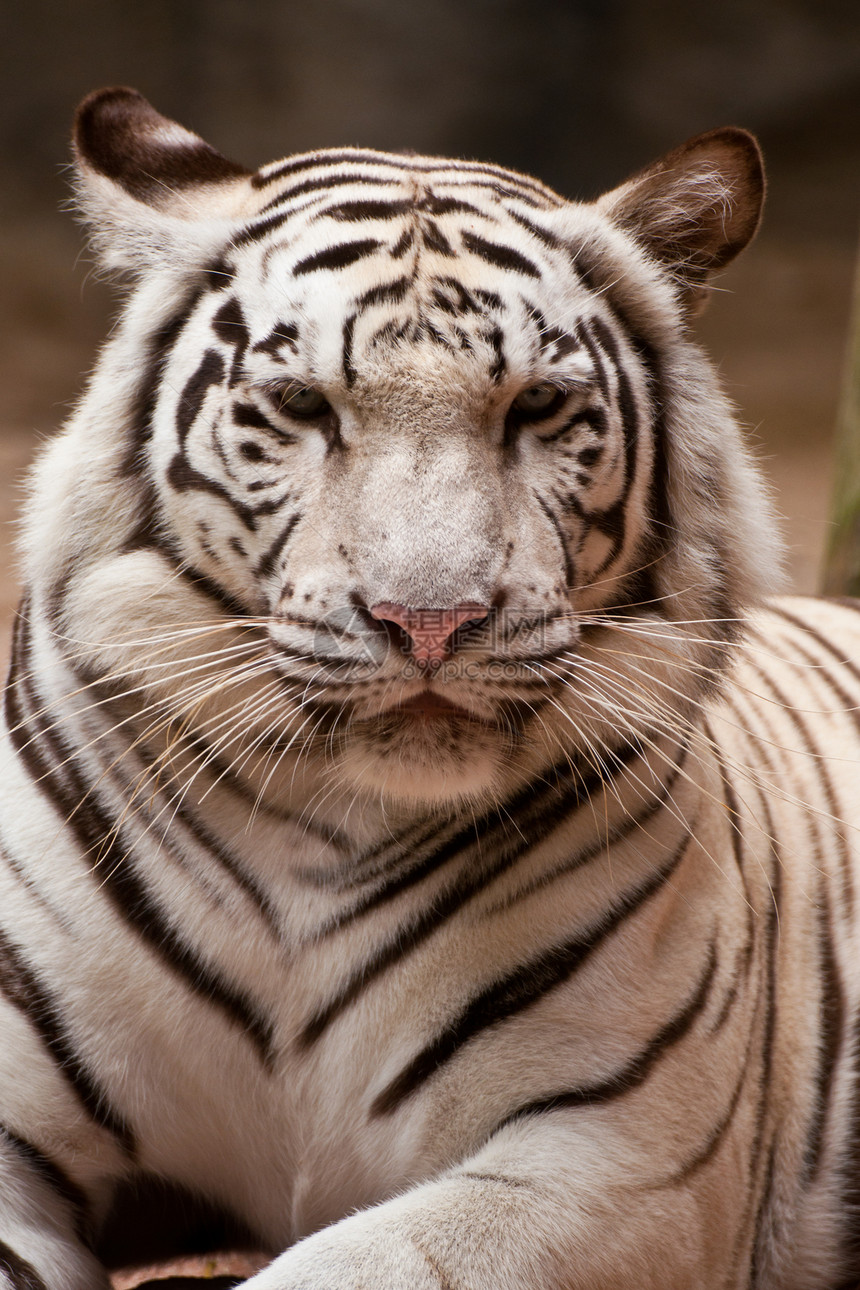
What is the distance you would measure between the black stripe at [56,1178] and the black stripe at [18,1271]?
11 centimetres

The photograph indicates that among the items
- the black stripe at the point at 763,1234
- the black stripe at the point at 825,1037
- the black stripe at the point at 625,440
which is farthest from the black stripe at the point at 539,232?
the black stripe at the point at 763,1234

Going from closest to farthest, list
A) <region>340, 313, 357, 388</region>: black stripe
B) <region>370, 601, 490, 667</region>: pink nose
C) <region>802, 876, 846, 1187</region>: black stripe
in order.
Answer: <region>370, 601, 490, 667</region>: pink nose
<region>340, 313, 357, 388</region>: black stripe
<region>802, 876, 846, 1187</region>: black stripe

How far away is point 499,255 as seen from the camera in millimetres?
1476

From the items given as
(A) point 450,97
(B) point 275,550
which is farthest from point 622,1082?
(A) point 450,97

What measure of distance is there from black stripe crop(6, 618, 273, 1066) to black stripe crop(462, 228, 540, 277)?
2.48ft

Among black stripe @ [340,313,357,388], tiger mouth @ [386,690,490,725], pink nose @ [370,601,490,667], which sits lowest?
tiger mouth @ [386,690,490,725]

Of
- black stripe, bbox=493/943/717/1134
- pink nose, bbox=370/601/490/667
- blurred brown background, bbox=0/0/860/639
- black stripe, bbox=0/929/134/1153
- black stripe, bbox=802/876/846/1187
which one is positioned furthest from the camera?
blurred brown background, bbox=0/0/860/639

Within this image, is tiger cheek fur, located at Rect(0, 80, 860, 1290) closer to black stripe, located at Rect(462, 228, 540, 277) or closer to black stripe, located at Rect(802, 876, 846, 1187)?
black stripe, located at Rect(462, 228, 540, 277)

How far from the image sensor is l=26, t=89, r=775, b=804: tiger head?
4.30 feet

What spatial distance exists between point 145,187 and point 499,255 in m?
0.46

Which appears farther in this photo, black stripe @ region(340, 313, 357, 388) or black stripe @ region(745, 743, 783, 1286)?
black stripe @ region(745, 743, 783, 1286)

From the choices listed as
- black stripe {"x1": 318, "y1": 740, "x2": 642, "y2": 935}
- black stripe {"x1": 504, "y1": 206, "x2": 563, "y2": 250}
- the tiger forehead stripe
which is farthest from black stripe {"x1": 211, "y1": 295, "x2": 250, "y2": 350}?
black stripe {"x1": 318, "y1": 740, "x2": 642, "y2": 935}

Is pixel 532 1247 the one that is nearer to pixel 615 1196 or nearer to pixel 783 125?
pixel 615 1196

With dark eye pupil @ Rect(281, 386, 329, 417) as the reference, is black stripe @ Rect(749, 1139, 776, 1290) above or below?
below
